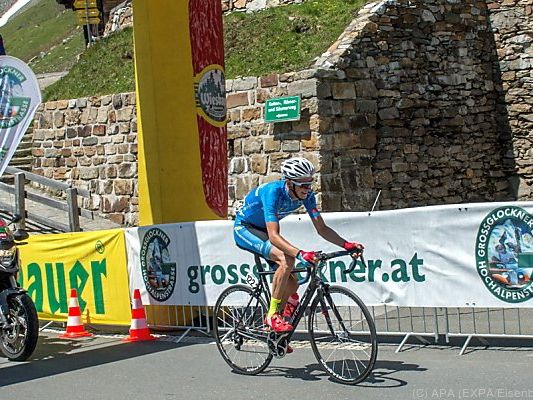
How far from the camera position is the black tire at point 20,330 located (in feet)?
29.9

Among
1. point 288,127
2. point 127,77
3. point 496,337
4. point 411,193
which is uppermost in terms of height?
point 127,77

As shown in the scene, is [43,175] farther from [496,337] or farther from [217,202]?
[496,337]

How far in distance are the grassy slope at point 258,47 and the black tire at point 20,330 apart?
7.28 metres

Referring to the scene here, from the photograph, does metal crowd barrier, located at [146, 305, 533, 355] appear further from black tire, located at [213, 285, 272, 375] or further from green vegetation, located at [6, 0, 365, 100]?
green vegetation, located at [6, 0, 365, 100]

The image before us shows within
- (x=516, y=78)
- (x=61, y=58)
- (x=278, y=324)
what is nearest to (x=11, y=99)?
(x=278, y=324)

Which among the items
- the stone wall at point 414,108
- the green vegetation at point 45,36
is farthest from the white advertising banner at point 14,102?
the green vegetation at point 45,36

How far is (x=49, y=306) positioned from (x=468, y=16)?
972 centimetres

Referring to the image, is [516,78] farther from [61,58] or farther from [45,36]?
[45,36]

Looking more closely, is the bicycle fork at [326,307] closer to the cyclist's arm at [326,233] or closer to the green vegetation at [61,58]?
the cyclist's arm at [326,233]

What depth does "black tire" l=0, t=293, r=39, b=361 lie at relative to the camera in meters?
9.10

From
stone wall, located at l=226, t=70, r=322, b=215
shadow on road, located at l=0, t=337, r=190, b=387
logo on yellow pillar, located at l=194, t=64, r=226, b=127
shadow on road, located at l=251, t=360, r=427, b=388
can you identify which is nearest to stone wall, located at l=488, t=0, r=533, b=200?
stone wall, located at l=226, t=70, r=322, b=215

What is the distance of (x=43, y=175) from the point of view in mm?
18672

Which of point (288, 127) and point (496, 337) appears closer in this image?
point (496, 337)

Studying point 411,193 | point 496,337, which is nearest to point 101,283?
point 496,337
